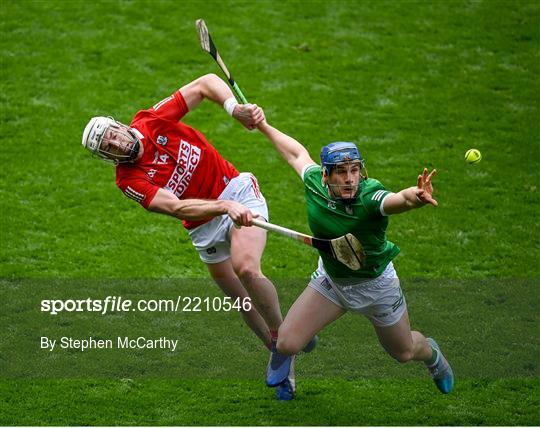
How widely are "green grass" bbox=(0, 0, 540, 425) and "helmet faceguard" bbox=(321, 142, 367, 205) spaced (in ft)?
6.77

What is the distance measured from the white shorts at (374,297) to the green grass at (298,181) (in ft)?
3.24

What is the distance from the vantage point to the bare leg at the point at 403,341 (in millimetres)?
8195

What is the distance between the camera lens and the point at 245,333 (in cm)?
1011

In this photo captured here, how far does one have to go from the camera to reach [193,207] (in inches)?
326

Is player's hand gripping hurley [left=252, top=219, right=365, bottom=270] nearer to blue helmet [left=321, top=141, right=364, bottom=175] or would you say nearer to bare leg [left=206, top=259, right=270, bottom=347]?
blue helmet [left=321, top=141, right=364, bottom=175]

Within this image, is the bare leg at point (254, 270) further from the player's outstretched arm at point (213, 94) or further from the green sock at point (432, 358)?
the green sock at point (432, 358)

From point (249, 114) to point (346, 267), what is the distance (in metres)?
Result: 1.61

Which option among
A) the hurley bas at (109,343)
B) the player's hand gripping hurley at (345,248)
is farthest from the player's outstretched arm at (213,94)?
the hurley bas at (109,343)

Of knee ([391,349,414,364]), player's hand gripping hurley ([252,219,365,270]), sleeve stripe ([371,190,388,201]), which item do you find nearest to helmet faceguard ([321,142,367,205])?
sleeve stripe ([371,190,388,201])

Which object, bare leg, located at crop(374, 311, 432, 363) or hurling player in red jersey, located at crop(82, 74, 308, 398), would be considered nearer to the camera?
bare leg, located at crop(374, 311, 432, 363)

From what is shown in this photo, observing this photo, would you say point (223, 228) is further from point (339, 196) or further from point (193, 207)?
point (339, 196)

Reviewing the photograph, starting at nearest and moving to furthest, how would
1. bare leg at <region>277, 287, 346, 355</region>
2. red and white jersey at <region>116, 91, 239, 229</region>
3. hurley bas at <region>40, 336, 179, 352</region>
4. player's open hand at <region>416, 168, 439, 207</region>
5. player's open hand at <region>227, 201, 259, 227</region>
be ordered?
player's open hand at <region>416, 168, 439, 207</region>
player's open hand at <region>227, 201, 259, 227</region>
bare leg at <region>277, 287, 346, 355</region>
red and white jersey at <region>116, 91, 239, 229</region>
hurley bas at <region>40, 336, 179, 352</region>

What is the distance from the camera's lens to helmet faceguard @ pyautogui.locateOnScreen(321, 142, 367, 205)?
7625mm

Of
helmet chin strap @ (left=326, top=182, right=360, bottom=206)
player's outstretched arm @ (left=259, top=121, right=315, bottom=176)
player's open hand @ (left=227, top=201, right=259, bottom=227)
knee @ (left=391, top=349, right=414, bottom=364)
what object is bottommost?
knee @ (left=391, top=349, right=414, bottom=364)
